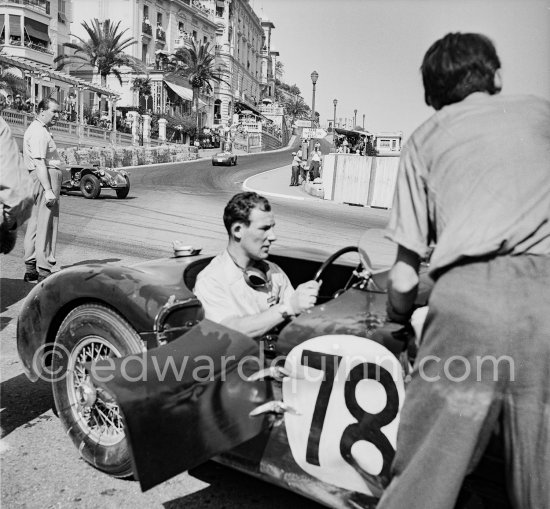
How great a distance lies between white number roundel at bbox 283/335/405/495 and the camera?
206 centimetres

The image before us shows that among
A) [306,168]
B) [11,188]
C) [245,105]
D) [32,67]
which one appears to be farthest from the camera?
[245,105]

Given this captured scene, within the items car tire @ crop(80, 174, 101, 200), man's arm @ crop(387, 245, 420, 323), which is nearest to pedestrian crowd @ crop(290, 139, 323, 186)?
car tire @ crop(80, 174, 101, 200)

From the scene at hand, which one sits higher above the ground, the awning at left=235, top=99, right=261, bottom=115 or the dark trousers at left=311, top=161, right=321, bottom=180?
the awning at left=235, top=99, right=261, bottom=115

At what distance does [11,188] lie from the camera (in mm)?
3031

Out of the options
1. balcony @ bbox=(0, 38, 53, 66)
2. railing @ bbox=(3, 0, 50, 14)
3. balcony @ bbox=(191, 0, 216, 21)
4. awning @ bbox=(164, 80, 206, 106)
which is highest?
balcony @ bbox=(191, 0, 216, 21)

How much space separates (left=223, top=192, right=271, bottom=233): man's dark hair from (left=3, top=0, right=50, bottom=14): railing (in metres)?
54.7

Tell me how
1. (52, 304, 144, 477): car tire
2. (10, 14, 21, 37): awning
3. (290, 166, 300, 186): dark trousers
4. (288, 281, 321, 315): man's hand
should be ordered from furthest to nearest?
(10, 14, 21, 37): awning
(290, 166, 300, 186): dark trousers
(52, 304, 144, 477): car tire
(288, 281, 321, 315): man's hand

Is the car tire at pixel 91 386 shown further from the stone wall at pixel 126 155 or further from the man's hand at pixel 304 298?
the stone wall at pixel 126 155

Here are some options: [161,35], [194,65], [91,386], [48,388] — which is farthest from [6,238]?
[161,35]

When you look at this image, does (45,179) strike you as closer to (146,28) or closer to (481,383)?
(481,383)

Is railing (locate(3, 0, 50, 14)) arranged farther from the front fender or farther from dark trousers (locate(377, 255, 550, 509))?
dark trousers (locate(377, 255, 550, 509))

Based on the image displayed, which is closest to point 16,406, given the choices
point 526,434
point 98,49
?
point 526,434

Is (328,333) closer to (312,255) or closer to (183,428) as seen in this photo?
(183,428)

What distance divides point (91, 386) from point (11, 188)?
1.05 meters
